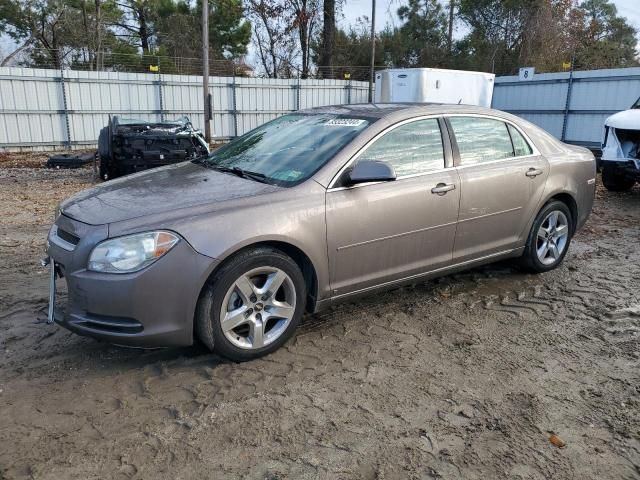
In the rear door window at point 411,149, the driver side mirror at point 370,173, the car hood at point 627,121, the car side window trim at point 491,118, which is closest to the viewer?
the driver side mirror at point 370,173

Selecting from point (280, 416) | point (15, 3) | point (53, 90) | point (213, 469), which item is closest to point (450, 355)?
point (280, 416)

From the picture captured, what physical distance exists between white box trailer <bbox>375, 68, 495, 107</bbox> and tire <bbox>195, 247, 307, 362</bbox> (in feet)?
40.4

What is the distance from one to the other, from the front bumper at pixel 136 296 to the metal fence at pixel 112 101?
1296 centimetres

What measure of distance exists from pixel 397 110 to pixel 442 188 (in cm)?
70

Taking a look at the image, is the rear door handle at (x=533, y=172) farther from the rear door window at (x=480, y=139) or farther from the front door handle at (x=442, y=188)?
the front door handle at (x=442, y=188)

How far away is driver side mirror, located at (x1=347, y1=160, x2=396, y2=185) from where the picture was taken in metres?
3.58

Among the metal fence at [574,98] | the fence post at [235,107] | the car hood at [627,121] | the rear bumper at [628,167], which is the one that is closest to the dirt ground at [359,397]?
the rear bumper at [628,167]

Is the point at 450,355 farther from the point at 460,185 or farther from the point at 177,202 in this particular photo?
the point at 177,202

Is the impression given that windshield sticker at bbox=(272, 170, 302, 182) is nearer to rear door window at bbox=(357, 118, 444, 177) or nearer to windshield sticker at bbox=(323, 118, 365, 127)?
rear door window at bbox=(357, 118, 444, 177)

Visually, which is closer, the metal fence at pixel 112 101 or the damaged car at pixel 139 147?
the damaged car at pixel 139 147

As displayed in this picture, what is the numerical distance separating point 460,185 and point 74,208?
9.13 feet

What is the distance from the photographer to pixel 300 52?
2883cm

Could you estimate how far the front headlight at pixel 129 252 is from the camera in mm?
3027

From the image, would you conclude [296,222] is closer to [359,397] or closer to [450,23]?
[359,397]
